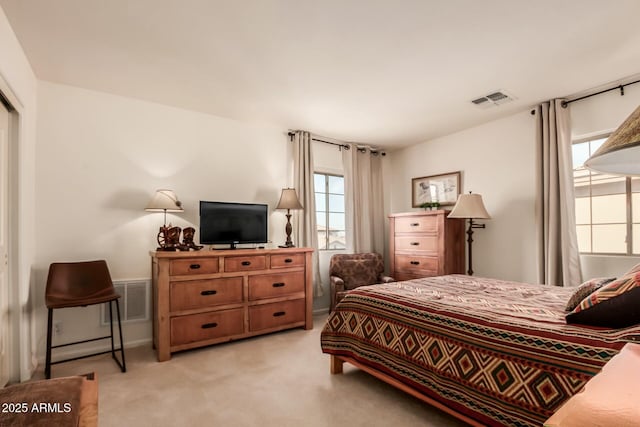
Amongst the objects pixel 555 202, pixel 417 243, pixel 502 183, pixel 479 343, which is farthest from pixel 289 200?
pixel 555 202

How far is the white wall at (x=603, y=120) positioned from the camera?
9.96ft

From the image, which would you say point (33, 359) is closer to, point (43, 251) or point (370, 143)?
point (43, 251)

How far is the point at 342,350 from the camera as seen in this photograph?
2521mm

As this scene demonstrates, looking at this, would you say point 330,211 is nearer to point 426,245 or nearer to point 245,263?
point 426,245

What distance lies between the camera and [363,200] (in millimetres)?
5121

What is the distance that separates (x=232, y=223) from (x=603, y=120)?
12.9 ft

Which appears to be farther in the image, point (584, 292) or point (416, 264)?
point (416, 264)

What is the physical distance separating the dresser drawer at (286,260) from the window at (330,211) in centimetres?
99

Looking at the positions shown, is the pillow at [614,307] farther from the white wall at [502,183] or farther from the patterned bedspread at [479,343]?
the white wall at [502,183]

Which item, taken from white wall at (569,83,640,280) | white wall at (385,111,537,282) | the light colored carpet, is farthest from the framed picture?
the light colored carpet

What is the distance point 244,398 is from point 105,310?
186 cm

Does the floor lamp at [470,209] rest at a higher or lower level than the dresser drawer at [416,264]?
higher

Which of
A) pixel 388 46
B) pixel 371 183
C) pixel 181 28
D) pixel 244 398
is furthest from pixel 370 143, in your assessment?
pixel 244 398

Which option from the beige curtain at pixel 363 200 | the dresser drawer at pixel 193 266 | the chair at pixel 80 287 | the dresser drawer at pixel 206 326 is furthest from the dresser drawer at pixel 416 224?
the chair at pixel 80 287
